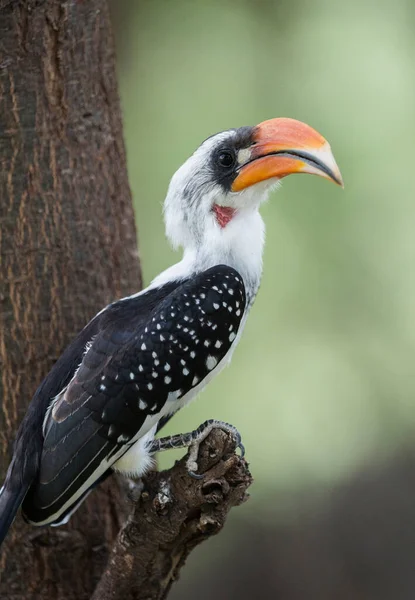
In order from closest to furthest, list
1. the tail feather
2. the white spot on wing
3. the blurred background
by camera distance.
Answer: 1. the tail feather
2. the white spot on wing
3. the blurred background

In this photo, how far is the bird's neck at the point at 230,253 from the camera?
12.6 feet

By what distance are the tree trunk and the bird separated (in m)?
0.36

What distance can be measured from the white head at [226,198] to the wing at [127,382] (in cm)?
24

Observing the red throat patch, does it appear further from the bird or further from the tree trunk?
the tree trunk

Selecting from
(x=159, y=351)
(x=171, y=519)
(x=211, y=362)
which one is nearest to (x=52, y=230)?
(x=159, y=351)

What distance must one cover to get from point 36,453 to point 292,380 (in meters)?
3.78

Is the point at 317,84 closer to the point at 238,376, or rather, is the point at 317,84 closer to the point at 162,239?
the point at 162,239

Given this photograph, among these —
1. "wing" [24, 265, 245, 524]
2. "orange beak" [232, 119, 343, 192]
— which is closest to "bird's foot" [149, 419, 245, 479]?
"wing" [24, 265, 245, 524]

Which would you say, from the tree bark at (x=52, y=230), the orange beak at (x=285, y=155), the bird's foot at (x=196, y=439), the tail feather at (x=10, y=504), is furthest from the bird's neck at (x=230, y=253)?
the tail feather at (x=10, y=504)

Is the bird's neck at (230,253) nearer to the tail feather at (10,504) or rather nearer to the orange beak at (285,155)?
the orange beak at (285,155)

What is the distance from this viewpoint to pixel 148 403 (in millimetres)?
3514

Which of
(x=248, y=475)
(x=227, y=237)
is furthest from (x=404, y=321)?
(x=248, y=475)

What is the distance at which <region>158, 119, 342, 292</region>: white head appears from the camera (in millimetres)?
3721

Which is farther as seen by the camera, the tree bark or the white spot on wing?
the tree bark
